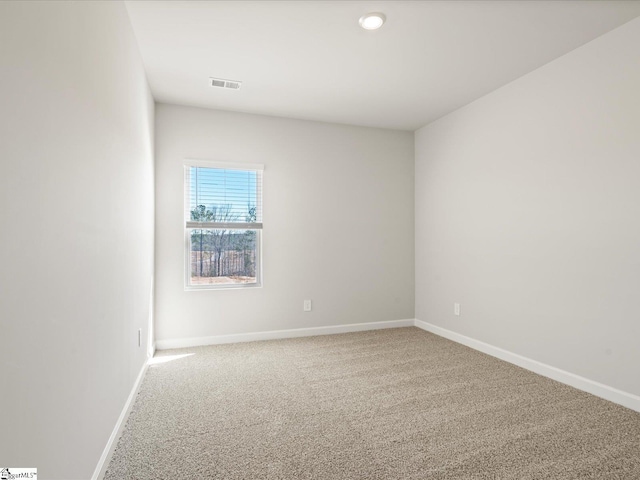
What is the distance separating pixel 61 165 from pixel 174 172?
260cm

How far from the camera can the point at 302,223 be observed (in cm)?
412

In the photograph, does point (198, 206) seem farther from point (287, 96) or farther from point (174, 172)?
point (287, 96)

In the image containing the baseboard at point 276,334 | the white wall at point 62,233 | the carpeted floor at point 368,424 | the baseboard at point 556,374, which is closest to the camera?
the white wall at point 62,233

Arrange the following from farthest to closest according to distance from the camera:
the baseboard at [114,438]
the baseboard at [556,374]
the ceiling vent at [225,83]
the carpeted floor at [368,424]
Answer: the ceiling vent at [225,83] < the baseboard at [556,374] < the carpeted floor at [368,424] < the baseboard at [114,438]

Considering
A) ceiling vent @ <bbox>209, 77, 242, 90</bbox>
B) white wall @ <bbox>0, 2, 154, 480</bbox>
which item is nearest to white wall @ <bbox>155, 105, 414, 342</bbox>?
ceiling vent @ <bbox>209, 77, 242, 90</bbox>

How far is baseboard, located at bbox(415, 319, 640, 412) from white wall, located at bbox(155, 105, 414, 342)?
1032 millimetres

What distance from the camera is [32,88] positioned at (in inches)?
38.8

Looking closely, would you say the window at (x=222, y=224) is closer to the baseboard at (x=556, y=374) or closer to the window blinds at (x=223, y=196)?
the window blinds at (x=223, y=196)

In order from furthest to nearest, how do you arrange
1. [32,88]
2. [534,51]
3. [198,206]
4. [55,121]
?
1. [198,206]
2. [534,51]
3. [55,121]
4. [32,88]

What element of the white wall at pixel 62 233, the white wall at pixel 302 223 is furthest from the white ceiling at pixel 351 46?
the white wall at pixel 62 233

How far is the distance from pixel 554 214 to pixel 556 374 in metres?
1.27

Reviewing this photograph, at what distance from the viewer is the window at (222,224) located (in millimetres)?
3760

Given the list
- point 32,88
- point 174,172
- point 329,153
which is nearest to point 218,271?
point 174,172

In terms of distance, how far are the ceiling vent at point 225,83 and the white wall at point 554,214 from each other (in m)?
2.36
